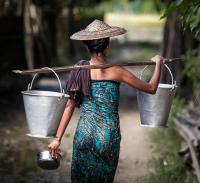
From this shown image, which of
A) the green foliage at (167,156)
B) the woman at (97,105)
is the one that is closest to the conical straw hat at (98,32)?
the woman at (97,105)

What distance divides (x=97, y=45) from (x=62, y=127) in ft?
2.12

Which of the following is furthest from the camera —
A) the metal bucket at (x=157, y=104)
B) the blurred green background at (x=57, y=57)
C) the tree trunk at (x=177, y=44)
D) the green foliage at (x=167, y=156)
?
the tree trunk at (x=177, y=44)

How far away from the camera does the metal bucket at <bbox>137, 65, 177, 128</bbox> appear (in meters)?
4.89

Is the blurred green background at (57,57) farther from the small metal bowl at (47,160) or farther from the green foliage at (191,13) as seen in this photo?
the small metal bowl at (47,160)

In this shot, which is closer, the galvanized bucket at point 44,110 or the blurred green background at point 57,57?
the galvanized bucket at point 44,110

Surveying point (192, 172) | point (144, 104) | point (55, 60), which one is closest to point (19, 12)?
point (55, 60)

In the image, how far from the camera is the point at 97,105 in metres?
4.59

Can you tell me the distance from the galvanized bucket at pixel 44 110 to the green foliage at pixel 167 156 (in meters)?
2.99

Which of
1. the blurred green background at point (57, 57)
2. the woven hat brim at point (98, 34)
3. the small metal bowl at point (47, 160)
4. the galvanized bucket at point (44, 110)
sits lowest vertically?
the blurred green background at point (57, 57)

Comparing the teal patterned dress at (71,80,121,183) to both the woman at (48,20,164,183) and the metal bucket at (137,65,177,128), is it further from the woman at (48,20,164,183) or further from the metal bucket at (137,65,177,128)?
the metal bucket at (137,65,177,128)

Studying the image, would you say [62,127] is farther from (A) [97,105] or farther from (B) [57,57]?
(B) [57,57]

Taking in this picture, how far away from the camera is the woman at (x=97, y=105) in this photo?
14.9 feet

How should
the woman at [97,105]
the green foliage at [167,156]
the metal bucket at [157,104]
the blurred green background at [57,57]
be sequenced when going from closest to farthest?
the woman at [97,105] < the metal bucket at [157,104] < the green foliage at [167,156] < the blurred green background at [57,57]

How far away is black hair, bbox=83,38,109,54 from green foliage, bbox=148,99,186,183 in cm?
301
